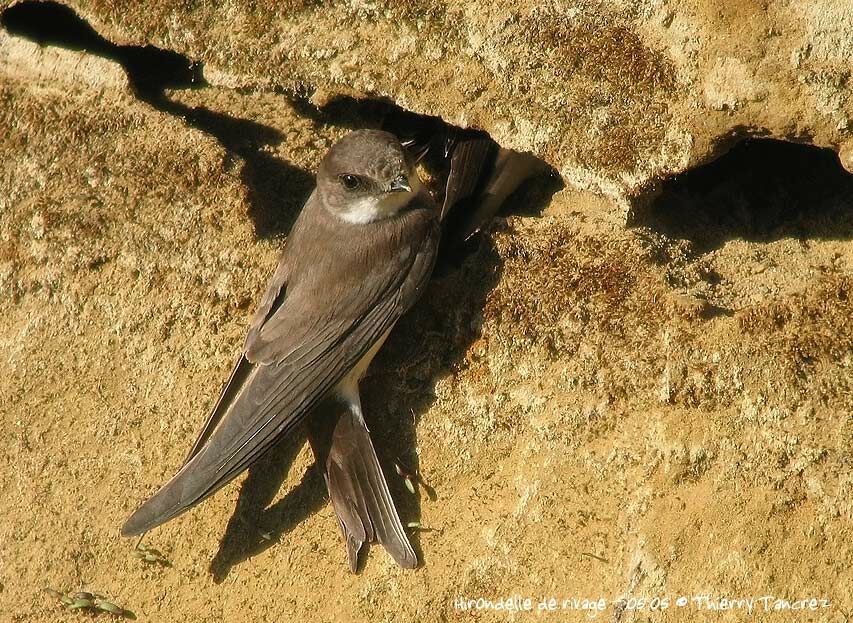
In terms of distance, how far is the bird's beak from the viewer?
4.03 m

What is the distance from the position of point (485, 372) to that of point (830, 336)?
47.7 inches

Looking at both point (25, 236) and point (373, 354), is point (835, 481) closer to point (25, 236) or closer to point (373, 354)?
point (373, 354)

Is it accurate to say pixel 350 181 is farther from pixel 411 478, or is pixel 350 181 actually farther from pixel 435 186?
pixel 411 478

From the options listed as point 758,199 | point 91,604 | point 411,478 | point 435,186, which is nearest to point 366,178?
point 435,186

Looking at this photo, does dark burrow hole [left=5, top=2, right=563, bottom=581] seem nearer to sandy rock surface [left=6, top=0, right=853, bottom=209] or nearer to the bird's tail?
the bird's tail

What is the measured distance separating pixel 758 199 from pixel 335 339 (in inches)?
73.2

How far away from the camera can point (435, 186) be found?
4672 mm

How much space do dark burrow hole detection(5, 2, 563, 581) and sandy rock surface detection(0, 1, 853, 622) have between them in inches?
0.6

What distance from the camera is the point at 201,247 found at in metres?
4.23

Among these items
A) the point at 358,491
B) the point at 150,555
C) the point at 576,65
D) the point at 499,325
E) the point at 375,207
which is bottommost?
the point at 150,555

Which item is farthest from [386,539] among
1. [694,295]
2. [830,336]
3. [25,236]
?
[25,236]

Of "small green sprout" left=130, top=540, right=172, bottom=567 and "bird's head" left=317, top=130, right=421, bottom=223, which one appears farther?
"bird's head" left=317, top=130, right=421, bottom=223

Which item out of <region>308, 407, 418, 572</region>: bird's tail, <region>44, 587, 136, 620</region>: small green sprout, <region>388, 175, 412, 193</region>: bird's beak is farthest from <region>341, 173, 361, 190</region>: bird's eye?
<region>44, 587, 136, 620</region>: small green sprout

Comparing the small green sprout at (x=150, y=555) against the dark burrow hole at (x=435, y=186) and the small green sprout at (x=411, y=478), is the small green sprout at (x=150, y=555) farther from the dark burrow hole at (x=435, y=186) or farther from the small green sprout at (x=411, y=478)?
the small green sprout at (x=411, y=478)
